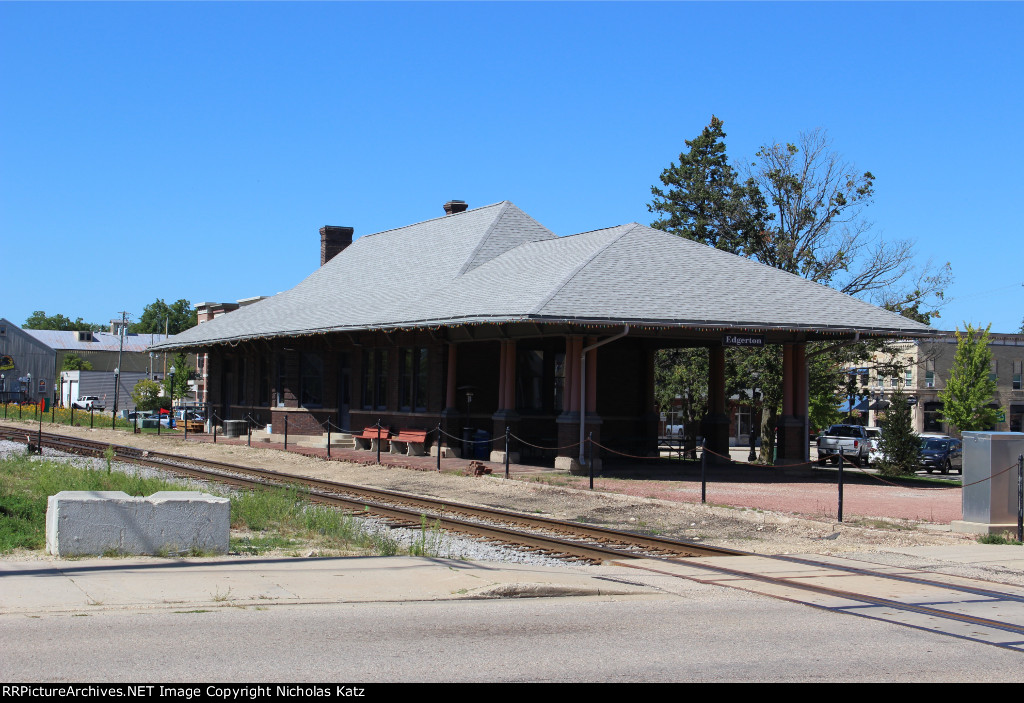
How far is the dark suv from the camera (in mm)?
41344

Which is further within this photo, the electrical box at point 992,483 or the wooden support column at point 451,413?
the wooden support column at point 451,413

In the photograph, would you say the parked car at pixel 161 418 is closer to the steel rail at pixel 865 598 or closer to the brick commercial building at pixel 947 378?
the steel rail at pixel 865 598

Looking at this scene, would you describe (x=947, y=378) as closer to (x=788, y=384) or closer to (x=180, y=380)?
(x=788, y=384)

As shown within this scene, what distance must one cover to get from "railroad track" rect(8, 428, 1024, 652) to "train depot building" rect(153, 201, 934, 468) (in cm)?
572

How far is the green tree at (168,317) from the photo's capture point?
16475 centimetres

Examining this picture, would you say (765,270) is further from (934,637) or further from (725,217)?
(934,637)

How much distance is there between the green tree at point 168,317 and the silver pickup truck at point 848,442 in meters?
132

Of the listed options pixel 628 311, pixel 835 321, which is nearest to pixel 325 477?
pixel 628 311

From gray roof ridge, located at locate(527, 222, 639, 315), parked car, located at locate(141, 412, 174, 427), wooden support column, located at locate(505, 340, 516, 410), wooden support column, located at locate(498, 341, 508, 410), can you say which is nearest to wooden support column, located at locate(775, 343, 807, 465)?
gray roof ridge, located at locate(527, 222, 639, 315)

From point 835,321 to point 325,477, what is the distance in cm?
1308

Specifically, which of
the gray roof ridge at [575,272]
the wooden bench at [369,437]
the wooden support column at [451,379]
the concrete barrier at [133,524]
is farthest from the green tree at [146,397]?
the concrete barrier at [133,524]

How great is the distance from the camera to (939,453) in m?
41.5

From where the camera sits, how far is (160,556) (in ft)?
36.2

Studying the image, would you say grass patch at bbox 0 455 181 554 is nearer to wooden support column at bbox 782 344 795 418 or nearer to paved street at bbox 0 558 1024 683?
paved street at bbox 0 558 1024 683
